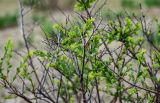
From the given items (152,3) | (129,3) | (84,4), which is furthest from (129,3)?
(84,4)

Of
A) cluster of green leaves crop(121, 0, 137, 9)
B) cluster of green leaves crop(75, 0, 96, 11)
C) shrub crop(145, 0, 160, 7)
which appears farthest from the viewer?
cluster of green leaves crop(121, 0, 137, 9)

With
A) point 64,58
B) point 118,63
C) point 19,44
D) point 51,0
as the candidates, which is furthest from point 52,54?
point 51,0

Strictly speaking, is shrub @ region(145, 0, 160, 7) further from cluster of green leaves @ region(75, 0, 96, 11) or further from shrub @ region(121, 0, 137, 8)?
cluster of green leaves @ region(75, 0, 96, 11)

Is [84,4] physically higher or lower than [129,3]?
lower

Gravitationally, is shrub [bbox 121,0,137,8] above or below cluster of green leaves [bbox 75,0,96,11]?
above

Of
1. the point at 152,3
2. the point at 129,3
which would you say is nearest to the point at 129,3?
the point at 129,3

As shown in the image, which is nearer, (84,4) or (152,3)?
(84,4)

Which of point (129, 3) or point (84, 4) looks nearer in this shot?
point (84, 4)

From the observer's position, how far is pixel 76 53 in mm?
3527

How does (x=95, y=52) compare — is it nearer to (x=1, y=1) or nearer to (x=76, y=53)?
(x=76, y=53)

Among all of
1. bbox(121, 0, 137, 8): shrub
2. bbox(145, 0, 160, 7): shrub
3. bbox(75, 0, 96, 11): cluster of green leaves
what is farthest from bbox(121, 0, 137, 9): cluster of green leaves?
bbox(75, 0, 96, 11): cluster of green leaves

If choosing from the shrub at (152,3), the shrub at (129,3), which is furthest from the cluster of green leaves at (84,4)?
the shrub at (129,3)

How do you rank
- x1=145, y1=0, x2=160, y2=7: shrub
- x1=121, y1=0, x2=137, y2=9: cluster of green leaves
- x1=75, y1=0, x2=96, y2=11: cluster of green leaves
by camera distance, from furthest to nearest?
x1=121, y1=0, x2=137, y2=9: cluster of green leaves, x1=145, y1=0, x2=160, y2=7: shrub, x1=75, y1=0, x2=96, y2=11: cluster of green leaves

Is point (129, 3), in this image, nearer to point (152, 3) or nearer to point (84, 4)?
point (152, 3)
